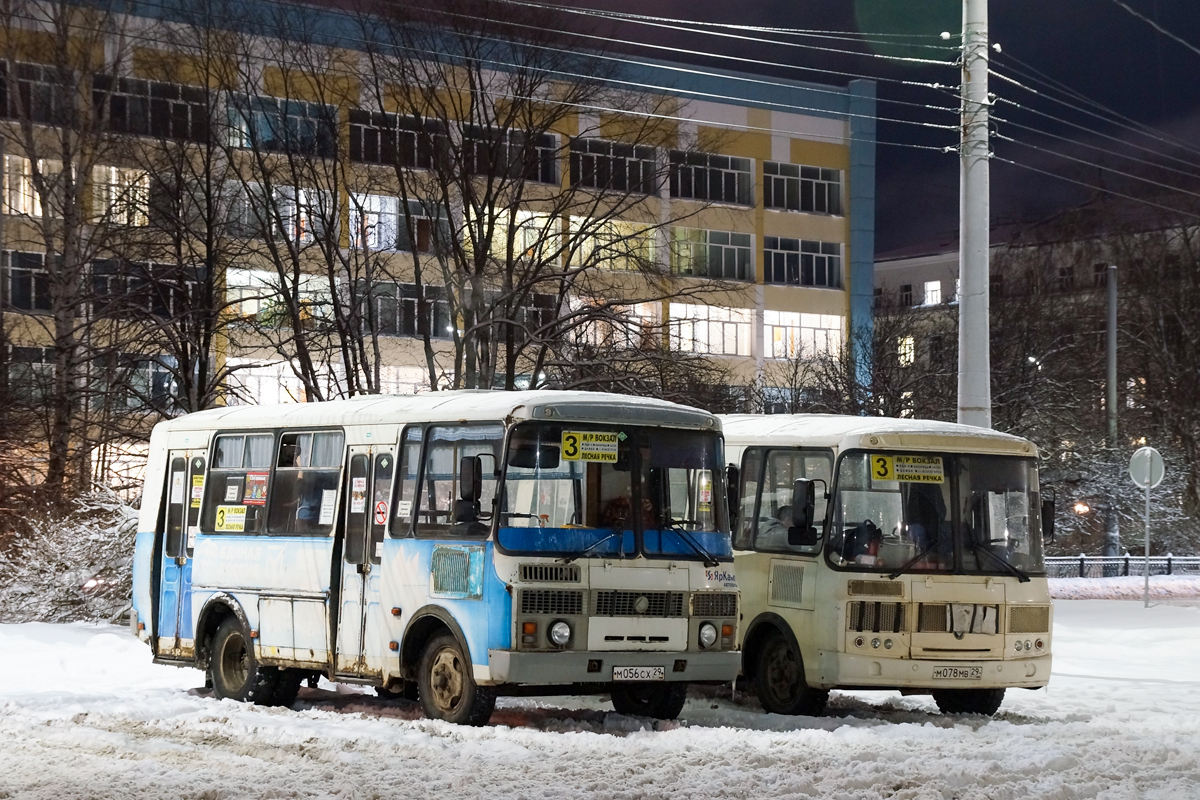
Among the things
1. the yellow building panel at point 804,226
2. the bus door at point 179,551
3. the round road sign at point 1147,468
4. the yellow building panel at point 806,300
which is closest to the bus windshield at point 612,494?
the bus door at point 179,551

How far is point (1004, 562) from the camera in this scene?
15898mm

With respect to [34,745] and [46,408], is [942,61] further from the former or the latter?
[46,408]

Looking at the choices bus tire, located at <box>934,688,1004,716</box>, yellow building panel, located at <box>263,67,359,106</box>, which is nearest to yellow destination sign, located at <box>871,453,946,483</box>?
bus tire, located at <box>934,688,1004,716</box>

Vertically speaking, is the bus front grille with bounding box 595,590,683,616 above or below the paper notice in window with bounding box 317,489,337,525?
below

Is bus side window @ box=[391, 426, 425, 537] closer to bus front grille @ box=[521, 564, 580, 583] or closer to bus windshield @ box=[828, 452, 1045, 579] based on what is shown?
bus front grille @ box=[521, 564, 580, 583]

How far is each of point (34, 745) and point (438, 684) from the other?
330 cm

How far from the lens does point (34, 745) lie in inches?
489

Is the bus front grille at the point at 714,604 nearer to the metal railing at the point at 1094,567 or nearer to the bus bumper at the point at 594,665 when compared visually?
the bus bumper at the point at 594,665

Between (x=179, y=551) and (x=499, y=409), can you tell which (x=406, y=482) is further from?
(x=179, y=551)

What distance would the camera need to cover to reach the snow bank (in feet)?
128

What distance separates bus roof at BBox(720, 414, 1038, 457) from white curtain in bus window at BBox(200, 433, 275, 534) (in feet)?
16.5

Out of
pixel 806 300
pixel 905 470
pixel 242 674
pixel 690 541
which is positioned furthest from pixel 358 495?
pixel 806 300

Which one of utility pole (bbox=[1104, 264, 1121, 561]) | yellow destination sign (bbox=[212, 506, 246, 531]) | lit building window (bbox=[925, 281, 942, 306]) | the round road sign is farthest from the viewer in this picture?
lit building window (bbox=[925, 281, 942, 306])

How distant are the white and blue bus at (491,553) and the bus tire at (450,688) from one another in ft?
0.06
